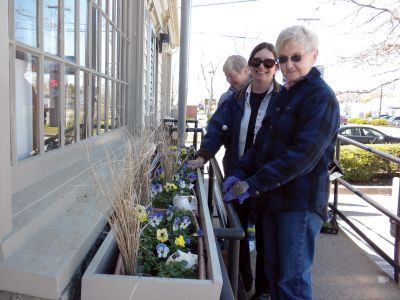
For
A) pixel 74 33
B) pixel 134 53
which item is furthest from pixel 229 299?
pixel 134 53

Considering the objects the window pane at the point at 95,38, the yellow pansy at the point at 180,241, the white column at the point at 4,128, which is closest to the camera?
the white column at the point at 4,128

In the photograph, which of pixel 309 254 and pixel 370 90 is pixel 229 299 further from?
pixel 370 90

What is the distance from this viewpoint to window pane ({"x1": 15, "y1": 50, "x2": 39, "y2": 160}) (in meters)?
1.77

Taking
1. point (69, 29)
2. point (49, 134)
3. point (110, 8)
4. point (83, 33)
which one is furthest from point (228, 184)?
point (110, 8)

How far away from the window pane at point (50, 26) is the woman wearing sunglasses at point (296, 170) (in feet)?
3.69

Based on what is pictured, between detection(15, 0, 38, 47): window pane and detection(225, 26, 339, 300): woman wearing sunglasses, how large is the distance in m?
1.12

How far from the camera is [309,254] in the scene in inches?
77.8

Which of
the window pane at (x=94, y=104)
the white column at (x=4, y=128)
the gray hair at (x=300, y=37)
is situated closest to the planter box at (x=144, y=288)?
the white column at (x=4, y=128)

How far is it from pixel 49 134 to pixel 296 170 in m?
1.23

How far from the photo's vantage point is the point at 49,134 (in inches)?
84.4

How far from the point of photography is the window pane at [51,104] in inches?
82.8

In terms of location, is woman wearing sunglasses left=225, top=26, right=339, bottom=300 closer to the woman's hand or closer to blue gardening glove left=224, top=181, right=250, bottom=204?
blue gardening glove left=224, top=181, right=250, bottom=204

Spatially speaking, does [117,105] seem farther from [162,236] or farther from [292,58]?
[162,236]

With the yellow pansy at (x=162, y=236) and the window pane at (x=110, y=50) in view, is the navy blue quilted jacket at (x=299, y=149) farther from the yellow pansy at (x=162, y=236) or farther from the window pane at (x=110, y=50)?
the window pane at (x=110, y=50)
